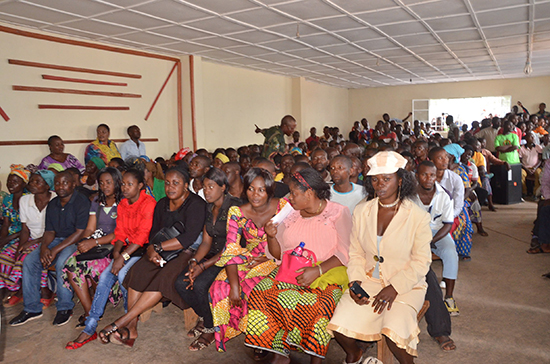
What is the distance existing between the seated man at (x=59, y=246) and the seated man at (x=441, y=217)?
3.07 metres

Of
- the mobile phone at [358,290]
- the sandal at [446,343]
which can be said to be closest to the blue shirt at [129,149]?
the mobile phone at [358,290]

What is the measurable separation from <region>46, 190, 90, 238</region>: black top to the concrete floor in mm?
757

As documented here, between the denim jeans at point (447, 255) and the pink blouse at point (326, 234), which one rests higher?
the pink blouse at point (326, 234)

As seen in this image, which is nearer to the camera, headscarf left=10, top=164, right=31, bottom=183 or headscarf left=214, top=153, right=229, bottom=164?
headscarf left=10, top=164, right=31, bottom=183

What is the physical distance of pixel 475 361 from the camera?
2.76m

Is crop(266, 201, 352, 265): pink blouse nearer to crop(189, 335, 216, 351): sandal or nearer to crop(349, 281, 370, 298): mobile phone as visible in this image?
crop(349, 281, 370, 298): mobile phone

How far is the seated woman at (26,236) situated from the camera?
4.01 meters

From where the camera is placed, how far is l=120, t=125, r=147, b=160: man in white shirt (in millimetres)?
7455

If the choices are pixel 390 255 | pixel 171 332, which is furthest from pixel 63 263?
pixel 390 255

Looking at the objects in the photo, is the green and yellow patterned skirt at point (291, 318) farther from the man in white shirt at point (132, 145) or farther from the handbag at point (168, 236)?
the man in white shirt at point (132, 145)

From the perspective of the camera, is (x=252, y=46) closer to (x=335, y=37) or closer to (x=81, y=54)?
(x=335, y=37)

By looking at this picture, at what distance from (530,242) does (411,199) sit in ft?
12.1

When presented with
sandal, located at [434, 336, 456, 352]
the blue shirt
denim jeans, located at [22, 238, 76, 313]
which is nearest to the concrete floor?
sandal, located at [434, 336, 456, 352]

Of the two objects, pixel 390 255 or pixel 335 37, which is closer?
pixel 390 255
